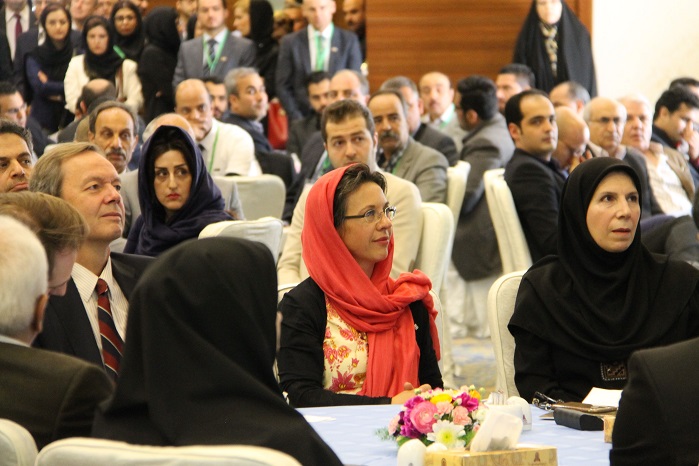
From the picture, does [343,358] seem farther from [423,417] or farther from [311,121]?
[311,121]

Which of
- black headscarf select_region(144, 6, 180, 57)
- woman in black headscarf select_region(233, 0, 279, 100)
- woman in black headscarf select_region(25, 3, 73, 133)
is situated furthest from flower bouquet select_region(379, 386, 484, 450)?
woman in black headscarf select_region(25, 3, 73, 133)

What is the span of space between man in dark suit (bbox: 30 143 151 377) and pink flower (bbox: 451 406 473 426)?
1205 mm

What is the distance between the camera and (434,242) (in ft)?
16.8

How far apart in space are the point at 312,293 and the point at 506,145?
15.3 ft

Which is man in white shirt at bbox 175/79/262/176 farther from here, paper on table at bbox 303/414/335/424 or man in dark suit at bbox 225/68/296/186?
paper on table at bbox 303/414/335/424

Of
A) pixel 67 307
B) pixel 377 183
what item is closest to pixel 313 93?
pixel 377 183

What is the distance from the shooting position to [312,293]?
3.43m

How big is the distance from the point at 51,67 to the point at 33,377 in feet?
32.3

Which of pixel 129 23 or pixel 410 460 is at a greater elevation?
pixel 129 23

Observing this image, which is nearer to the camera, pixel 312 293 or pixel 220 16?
pixel 312 293

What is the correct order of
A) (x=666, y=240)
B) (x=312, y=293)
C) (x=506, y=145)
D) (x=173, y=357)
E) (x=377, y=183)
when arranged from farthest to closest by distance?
(x=506, y=145), (x=666, y=240), (x=377, y=183), (x=312, y=293), (x=173, y=357)

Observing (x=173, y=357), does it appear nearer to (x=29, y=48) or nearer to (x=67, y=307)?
(x=67, y=307)

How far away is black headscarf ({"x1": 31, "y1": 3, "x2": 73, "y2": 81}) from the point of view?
1138 centimetres

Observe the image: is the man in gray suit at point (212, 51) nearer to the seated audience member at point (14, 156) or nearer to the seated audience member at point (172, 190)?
the seated audience member at point (172, 190)
